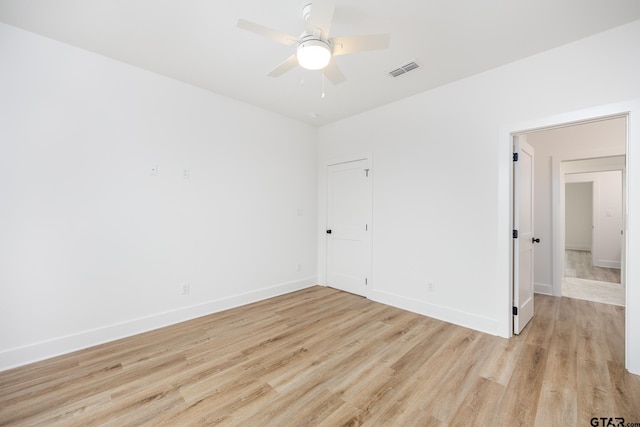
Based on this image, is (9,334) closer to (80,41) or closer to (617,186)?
(80,41)

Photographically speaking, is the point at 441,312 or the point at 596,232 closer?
the point at 441,312

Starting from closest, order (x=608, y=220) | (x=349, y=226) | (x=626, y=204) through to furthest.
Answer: (x=626, y=204) < (x=349, y=226) < (x=608, y=220)

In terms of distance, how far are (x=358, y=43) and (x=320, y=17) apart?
317 mm

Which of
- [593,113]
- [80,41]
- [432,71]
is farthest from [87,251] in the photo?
[593,113]

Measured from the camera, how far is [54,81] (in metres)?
2.37

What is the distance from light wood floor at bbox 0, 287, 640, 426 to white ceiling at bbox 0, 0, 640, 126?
9.30 feet

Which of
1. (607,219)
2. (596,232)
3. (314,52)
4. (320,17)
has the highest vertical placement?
(320,17)

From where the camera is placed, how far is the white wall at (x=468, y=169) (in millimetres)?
2223

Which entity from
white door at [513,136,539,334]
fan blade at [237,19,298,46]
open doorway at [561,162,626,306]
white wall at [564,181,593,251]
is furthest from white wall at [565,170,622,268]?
fan blade at [237,19,298,46]

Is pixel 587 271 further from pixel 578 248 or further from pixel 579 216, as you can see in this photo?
pixel 579 216

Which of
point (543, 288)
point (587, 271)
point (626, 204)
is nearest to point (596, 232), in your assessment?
point (587, 271)

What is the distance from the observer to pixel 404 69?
2777 mm

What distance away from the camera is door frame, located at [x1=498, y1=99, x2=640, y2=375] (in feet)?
6.70

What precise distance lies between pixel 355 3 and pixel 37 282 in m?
3.54
